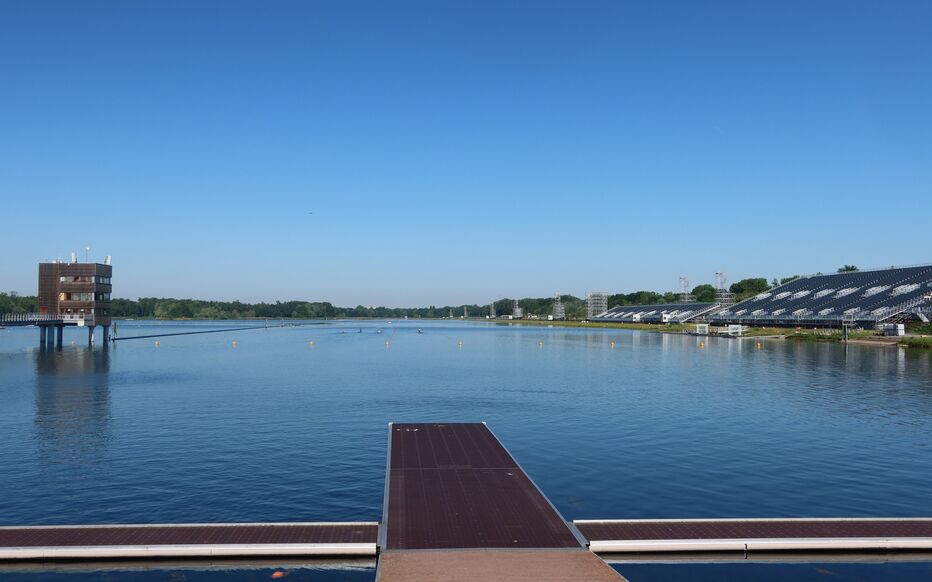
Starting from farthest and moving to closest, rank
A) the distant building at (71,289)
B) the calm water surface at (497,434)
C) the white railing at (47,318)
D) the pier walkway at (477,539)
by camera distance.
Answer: the distant building at (71,289), the white railing at (47,318), the calm water surface at (497,434), the pier walkway at (477,539)

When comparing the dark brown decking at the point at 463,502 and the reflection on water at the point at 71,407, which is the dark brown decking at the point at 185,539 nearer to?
the dark brown decking at the point at 463,502

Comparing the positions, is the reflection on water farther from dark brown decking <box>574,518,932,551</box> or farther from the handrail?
dark brown decking <box>574,518,932,551</box>

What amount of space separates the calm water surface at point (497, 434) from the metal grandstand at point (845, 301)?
193 ft

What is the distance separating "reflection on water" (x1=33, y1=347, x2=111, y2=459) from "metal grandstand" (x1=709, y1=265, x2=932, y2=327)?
384 ft

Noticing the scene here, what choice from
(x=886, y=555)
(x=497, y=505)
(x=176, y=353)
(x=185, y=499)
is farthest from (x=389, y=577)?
(x=176, y=353)

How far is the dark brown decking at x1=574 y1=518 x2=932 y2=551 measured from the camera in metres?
17.6

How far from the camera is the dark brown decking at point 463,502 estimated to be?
17.4m

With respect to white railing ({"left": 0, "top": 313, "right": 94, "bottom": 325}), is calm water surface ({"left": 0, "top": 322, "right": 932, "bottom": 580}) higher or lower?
lower

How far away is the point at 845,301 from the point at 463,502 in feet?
451

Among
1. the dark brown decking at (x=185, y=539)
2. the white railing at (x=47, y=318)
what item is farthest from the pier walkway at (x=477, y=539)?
the white railing at (x=47, y=318)

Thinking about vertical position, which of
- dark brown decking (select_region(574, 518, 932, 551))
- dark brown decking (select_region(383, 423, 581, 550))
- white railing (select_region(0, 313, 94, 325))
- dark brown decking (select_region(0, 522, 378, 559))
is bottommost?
dark brown decking (select_region(574, 518, 932, 551))

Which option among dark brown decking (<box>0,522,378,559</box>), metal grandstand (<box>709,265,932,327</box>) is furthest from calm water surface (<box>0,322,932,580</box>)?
metal grandstand (<box>709,265,932,327</box>)

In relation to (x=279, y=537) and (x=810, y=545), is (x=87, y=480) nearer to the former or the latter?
(x=279, y=537)

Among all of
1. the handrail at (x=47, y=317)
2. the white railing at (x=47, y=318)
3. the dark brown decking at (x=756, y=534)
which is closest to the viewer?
the dark brown decking at (x=756, y=534)
